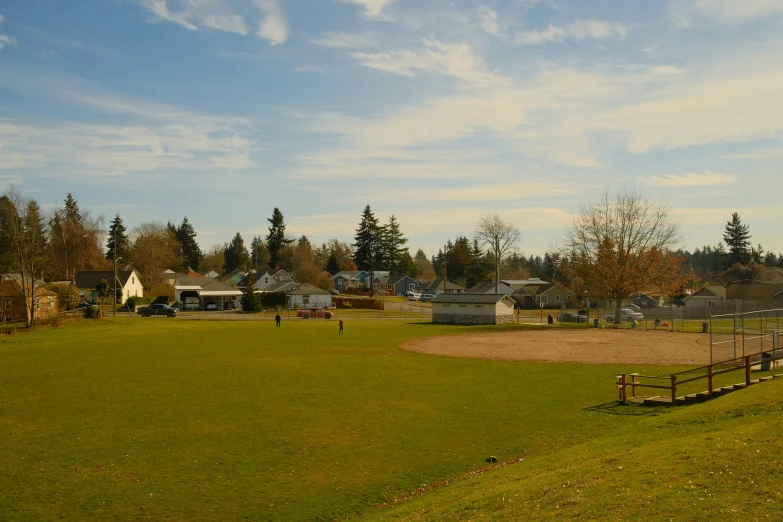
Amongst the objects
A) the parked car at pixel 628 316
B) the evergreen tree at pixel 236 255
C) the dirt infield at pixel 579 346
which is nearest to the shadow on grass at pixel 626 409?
the dirt infield at pixel 579 346

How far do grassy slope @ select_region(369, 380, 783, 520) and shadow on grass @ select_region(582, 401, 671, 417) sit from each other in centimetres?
493

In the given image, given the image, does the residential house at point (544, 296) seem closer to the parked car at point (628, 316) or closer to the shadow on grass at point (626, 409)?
the parked car at point (628, 316)

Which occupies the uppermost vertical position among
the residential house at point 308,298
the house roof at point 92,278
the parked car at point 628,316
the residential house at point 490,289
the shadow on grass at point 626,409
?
the house roof at point 92,278

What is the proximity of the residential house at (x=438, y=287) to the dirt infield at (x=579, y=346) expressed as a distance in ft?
212

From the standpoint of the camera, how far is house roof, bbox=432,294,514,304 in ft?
236

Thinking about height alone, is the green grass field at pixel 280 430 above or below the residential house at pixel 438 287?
below

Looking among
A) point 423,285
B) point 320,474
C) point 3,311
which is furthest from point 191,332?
point 423,285

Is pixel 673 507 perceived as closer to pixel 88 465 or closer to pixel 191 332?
pixel 88 465

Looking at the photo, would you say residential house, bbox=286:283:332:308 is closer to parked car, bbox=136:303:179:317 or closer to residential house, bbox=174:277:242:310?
residential house, bbox=174:277:242:310

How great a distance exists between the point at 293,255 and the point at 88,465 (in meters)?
149

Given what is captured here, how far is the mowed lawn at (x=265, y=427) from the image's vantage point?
50.3ft

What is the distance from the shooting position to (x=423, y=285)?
153m

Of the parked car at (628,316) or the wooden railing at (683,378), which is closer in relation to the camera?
the wooden railing at (683,378)

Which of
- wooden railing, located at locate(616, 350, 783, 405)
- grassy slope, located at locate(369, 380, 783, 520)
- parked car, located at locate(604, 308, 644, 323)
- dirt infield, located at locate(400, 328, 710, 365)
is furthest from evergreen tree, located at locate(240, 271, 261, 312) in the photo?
grassy slope, located at locate(369, 380, 783, 520)
